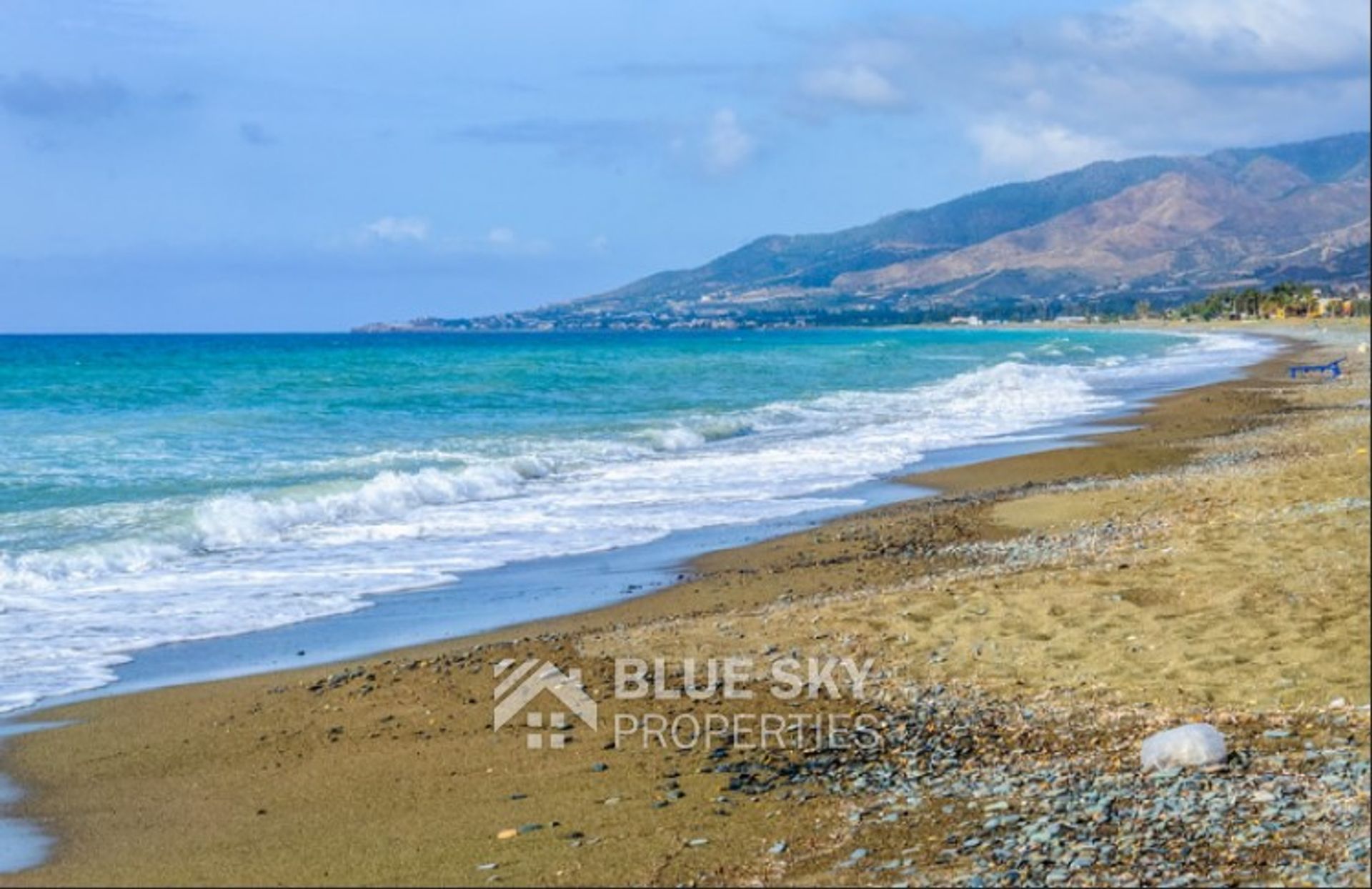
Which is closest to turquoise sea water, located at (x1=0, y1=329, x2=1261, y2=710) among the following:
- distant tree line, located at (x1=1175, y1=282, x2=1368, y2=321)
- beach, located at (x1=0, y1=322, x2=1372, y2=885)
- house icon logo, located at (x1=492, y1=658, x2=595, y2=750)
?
beach, located at (x1=0, y1=322, x2=1372, y2=885)

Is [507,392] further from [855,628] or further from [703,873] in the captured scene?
[703,873]

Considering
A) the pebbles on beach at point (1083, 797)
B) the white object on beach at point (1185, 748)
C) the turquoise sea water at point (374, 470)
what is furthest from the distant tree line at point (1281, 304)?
the white object on beach at point (1185, 748)

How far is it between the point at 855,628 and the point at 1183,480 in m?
9.56

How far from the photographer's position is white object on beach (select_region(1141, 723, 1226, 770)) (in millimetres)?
6855

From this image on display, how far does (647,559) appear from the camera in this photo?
1549 centimetres

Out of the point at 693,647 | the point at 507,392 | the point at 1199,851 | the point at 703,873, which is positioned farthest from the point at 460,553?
the point at 507,392

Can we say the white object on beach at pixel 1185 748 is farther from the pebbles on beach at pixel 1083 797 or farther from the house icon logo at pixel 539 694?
the house icon logo at pixel 539 694

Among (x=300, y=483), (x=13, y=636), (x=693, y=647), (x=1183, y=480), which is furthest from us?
(x=300, y=483)

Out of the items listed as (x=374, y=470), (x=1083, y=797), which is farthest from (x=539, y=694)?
(x=374, y=470)

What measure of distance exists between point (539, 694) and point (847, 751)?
2505 millimetres

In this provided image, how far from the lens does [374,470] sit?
81.7 feet

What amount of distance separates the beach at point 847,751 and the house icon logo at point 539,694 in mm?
113

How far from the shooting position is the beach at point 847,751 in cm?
624

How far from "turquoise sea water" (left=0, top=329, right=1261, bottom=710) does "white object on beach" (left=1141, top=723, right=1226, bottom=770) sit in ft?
25.1
